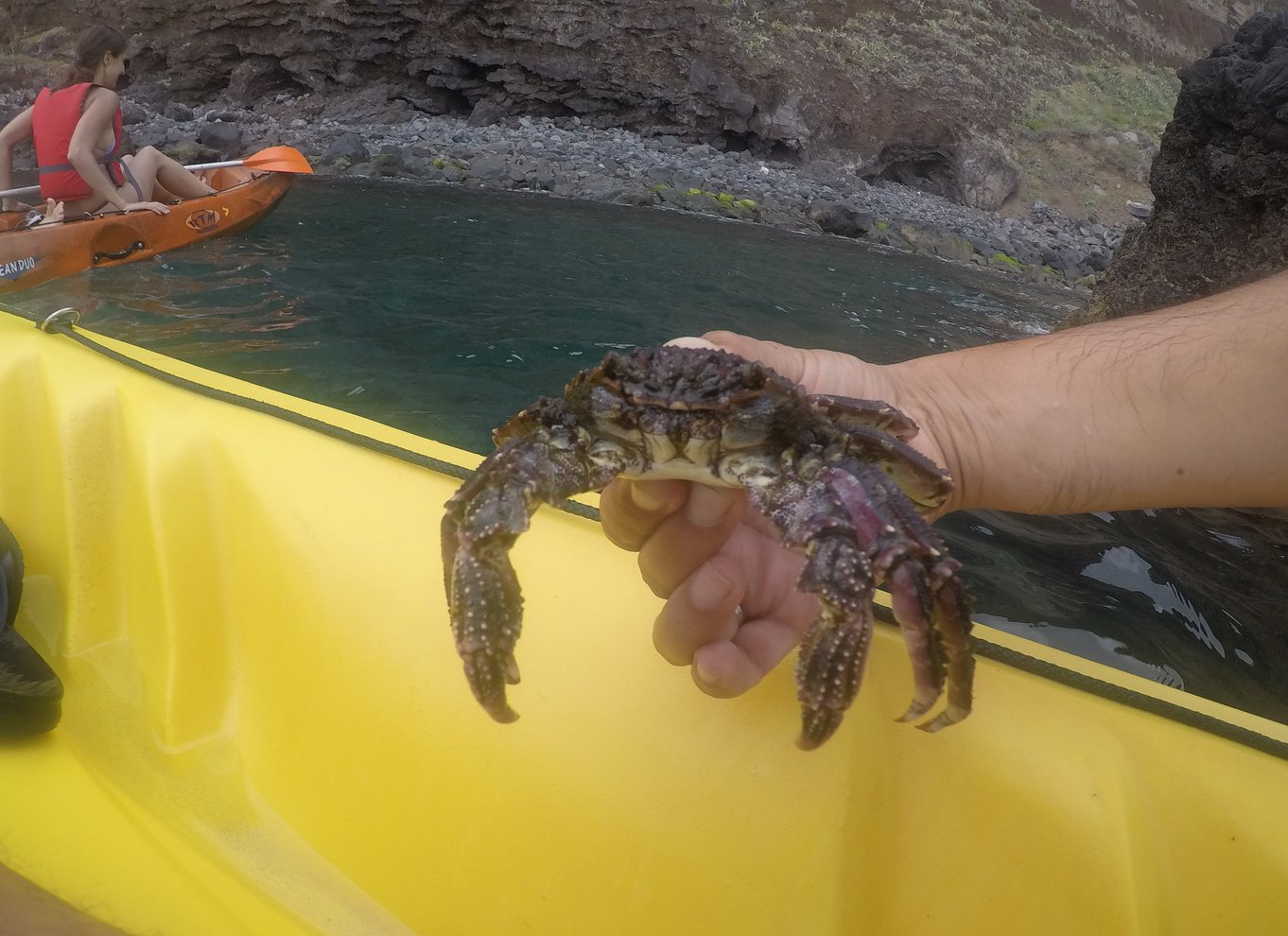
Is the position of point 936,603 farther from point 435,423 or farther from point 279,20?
point 279,20

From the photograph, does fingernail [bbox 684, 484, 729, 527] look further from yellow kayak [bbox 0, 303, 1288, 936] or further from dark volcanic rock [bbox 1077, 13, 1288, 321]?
dark volcanic rock [bbox 1077, 13, 1288, 321]

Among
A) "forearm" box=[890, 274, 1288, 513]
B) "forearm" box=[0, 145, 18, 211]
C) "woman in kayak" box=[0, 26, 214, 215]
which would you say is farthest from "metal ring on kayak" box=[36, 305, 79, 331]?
"forearm" box=[0, 145, 18, 211]

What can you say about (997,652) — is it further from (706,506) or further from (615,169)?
(615,169)

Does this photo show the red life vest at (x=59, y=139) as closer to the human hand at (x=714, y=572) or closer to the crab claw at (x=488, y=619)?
the human hand at (x=714, y=572)

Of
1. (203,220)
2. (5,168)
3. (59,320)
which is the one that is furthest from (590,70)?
(59,320)

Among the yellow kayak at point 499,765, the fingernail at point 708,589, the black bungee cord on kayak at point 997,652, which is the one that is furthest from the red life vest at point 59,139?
the fingernail at point 708,589

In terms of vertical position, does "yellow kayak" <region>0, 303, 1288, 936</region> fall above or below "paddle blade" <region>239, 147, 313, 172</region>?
above
